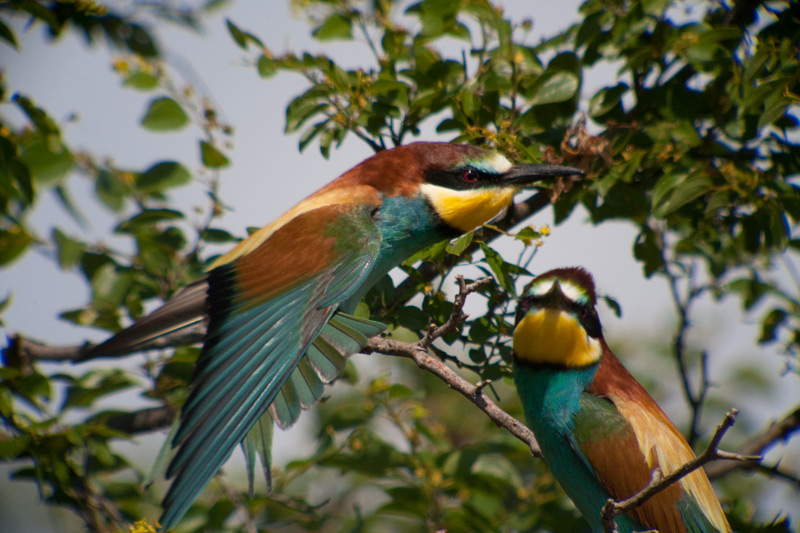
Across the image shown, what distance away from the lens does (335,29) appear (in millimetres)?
2160

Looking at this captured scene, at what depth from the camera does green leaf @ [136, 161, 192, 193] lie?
2277 millimetres

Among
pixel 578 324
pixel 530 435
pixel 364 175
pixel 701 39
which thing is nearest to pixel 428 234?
pixel 364 175

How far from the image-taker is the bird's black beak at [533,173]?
1.98m

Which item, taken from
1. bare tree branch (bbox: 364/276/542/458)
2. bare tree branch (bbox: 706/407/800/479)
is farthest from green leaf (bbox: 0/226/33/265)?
bare tree branch (bbox: 706/407/800/479)

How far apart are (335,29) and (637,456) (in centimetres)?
142

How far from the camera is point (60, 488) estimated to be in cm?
214

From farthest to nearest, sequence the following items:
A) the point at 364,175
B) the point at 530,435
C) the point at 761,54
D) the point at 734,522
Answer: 1. the point at 364,175
2. the point at 734,522
3. the point at 761,54
4. the point at 530,435

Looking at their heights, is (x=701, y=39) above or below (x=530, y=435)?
above

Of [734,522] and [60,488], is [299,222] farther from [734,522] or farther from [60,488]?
[734,522]

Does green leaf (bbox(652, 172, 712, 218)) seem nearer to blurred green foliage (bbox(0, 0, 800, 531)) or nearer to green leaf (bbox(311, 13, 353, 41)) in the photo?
blurred green foliage (bbox(0, 0, 800, 531))

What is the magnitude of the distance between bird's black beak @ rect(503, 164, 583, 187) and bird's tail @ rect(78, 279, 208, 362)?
86cm

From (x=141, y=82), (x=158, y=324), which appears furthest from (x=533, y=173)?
(x=141, y=82)

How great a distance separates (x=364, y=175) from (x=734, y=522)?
139 cm

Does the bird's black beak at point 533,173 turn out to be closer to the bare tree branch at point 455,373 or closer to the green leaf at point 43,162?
the bare tree branch at point 455,373
